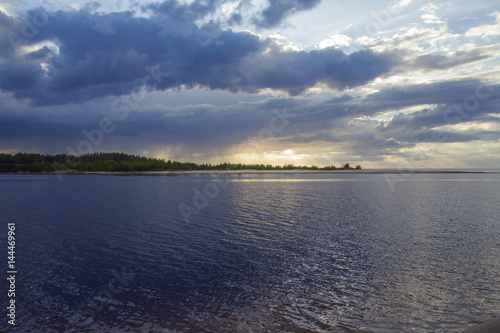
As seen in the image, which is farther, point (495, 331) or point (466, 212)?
point (466, 212)

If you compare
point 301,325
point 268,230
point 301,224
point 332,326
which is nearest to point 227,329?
point 301,325

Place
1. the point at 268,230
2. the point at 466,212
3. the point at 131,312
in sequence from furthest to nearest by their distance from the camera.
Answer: the point at 466,212 → the point at 268,230 → the point at 131,312

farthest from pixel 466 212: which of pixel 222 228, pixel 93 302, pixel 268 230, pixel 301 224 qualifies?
pixel 93 302

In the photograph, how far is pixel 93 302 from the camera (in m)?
15.2

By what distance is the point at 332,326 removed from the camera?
12.5m

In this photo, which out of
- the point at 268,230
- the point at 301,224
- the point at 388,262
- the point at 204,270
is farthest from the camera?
the point at 301,224

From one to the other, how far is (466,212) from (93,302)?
4689 centimetres

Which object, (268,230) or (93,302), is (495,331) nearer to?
(93,302)

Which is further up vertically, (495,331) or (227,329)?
(495,331)

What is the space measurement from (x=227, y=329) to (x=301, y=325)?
2.97m

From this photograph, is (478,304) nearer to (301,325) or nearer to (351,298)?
(351,298)

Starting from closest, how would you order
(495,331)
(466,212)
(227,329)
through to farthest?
(495,331) < (227,329) < (466,212)

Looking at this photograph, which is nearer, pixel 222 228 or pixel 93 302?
pixel 93 302

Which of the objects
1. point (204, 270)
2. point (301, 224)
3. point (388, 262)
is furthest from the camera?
point (301, 224)
